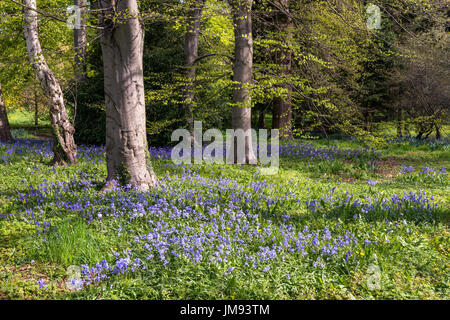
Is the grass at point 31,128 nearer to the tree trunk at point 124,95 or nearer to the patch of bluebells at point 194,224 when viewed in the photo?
the tree trunk at point 124,95

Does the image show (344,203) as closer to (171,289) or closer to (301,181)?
(301,181)

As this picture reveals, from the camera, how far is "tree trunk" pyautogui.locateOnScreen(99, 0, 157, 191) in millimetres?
6062

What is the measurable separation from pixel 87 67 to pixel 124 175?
29.4 ft

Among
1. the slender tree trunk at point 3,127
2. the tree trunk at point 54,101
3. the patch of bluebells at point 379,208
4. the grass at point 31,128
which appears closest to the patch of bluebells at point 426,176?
the patch of bluebells at point 379,208

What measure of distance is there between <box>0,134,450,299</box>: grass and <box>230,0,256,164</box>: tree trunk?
2187 mm

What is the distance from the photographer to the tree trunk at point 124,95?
19.9 feet

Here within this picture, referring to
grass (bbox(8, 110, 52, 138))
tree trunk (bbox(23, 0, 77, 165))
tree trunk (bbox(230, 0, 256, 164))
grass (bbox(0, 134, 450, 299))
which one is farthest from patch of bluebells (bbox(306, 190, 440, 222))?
grass (bbox(8, 110, 52, 138))

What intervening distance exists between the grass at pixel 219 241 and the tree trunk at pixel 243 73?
219cm

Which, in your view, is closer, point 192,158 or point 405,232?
point 405,232

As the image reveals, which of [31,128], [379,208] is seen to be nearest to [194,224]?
[379,208]

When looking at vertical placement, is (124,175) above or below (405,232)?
above

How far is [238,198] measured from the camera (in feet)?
19.6

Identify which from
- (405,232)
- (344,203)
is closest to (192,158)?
(344,203)
